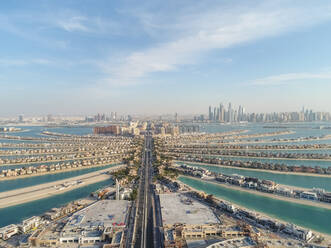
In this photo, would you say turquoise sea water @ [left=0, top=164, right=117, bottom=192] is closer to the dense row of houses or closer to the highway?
the highway

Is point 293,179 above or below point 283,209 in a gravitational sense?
above

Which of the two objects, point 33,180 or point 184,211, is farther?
point 33,180

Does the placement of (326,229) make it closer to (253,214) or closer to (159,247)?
(253,214)

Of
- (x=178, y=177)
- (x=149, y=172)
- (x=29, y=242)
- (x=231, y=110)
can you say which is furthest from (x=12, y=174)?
(x=231, y=110)

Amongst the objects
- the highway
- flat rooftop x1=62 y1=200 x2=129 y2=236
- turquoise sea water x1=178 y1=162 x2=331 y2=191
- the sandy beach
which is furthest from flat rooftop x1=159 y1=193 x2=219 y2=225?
turquoise sea water x1=178 y1=162 x2=331 y2=191

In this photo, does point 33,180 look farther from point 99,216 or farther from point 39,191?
point 99,216

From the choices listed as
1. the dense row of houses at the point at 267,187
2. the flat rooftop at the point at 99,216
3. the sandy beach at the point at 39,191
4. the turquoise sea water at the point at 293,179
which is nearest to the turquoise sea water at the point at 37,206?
the sandy beach at the point at 39,191

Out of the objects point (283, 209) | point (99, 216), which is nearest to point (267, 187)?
point (283, 209)
